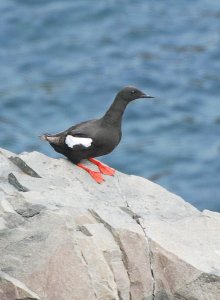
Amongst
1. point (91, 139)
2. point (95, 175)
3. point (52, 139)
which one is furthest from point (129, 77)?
point (95, 175)

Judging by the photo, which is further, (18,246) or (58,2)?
(58,2)

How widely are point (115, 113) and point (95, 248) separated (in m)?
2.47

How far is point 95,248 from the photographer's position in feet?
25.5

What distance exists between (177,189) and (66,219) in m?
8.28

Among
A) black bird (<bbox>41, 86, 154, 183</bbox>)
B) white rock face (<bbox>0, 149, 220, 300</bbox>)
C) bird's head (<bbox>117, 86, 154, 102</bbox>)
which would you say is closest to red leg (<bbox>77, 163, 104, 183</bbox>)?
black bird (<bbox>41, 86, 154, 183</bbox>)

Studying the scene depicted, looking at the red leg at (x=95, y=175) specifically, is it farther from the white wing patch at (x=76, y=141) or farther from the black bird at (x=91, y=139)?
the white wing patch at (x=76, y=141)

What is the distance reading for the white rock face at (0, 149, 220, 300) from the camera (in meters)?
7.55

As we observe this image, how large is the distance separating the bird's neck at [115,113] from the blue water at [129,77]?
5694 millimetres

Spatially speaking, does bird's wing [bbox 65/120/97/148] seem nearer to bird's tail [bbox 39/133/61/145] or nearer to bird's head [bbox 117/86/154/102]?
bird's tail [bbox 39/133/61/145]

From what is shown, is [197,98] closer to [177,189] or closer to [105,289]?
[177,189]

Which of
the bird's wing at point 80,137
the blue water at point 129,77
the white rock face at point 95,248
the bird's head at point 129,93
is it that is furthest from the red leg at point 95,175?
the blue water at point 129,77

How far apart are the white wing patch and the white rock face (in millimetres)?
777

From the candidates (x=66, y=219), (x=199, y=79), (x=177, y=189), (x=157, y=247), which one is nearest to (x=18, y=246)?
(x=66, y=219)

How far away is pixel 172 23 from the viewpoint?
2072 centimetres
